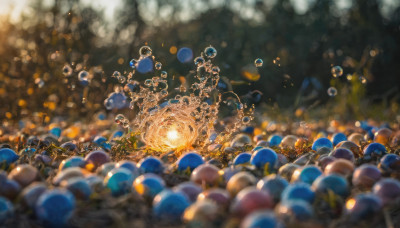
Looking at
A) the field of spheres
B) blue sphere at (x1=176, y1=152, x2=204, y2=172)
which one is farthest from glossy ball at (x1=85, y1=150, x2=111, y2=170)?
blue sphere at (x1=176, y1=152, x2=204, y2=172)

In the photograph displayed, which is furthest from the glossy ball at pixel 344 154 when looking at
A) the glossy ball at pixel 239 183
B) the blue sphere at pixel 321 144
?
the glossy ball at pixel 239 183

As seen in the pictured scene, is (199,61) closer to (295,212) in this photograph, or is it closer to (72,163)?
(72,163)

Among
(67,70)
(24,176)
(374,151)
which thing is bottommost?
(24,176)

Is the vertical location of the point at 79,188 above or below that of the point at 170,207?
above

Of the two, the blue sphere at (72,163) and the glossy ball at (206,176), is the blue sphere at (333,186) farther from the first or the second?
the blue sphere at (72,163)

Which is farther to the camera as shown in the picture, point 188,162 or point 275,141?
point 275,141

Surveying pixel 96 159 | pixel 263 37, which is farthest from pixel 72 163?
pixel 263 37

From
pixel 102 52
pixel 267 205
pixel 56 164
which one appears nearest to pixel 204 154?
pixel 56 164
